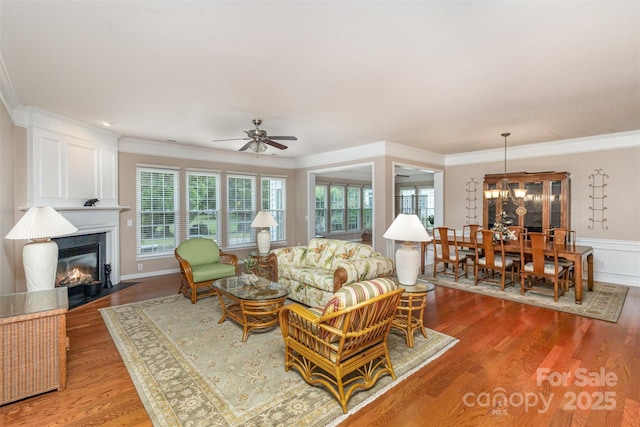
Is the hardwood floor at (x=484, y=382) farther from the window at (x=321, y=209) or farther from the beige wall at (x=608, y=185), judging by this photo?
the window at (x=321, y=209)

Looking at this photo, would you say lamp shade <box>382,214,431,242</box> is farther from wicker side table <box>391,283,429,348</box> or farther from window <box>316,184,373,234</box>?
window <box>316,184,373,234</box>

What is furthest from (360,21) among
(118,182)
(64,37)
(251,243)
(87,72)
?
(251,243)

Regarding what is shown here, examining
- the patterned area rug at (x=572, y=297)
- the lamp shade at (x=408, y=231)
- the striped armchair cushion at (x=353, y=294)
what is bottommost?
the patterned area rug at (x=572, y=297)

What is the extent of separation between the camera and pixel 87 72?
2842mm

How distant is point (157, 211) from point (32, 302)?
3.82m

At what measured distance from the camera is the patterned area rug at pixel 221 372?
6.68 ft

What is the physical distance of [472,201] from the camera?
22.9 feet

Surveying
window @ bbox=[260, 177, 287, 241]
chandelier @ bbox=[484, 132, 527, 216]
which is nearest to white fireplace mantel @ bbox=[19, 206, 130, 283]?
window @ bbox=[260, 177, 287, 241]

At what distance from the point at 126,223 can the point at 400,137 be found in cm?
550

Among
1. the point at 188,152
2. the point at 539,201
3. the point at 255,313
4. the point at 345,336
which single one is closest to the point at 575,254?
the point at 539,201

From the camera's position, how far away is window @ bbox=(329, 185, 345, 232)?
9828 millimetres

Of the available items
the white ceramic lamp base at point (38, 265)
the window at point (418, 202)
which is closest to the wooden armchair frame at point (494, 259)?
the window at point (418, 202)

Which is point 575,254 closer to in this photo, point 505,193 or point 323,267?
point 505,193

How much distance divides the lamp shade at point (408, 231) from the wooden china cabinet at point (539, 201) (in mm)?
3502
